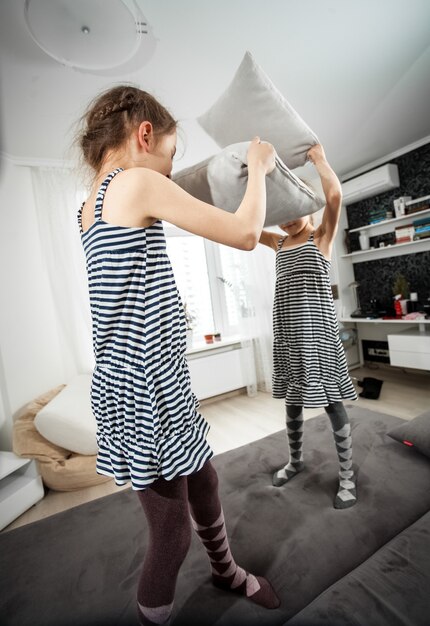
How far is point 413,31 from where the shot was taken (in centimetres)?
176

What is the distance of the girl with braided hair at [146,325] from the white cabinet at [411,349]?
2.85m

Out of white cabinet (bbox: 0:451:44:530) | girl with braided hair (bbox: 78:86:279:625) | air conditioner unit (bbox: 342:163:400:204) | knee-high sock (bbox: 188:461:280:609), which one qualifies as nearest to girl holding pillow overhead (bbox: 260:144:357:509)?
knee-high sock (bbox: 188:461:280:609)

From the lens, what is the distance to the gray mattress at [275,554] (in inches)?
36.0

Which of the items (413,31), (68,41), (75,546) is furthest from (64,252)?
(413,31)

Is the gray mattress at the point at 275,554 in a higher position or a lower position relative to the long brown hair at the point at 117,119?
lower

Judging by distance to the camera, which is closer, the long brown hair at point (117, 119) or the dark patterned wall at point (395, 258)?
the long brown hair at point (117, 119)

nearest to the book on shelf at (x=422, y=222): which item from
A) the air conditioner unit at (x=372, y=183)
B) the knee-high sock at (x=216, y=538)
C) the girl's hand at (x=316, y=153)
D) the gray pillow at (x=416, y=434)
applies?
the air conditioner unit at (x=372, y=183)

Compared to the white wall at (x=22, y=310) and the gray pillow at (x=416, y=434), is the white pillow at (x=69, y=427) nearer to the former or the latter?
the white wall at (x=22, y=310)

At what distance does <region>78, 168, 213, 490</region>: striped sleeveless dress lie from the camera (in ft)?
2.14

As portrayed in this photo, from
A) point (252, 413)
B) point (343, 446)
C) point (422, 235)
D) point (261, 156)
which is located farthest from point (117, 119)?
point (422, 235)

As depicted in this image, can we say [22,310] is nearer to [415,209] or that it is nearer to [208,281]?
[208,281]

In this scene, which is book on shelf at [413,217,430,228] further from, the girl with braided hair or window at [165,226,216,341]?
the girl with braided hair

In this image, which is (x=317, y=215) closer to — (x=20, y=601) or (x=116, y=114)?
(x=116, y=114)

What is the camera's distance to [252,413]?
116 inches
